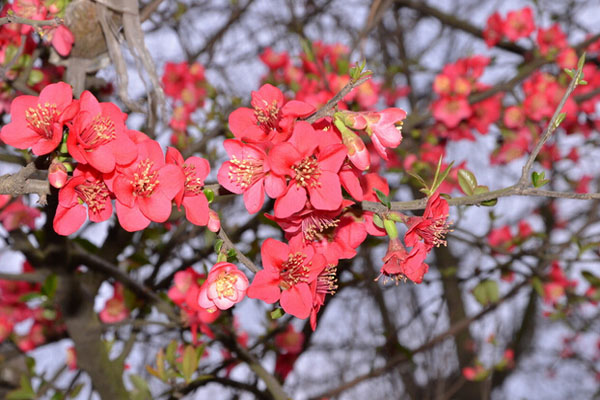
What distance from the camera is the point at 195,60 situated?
9.04 feet

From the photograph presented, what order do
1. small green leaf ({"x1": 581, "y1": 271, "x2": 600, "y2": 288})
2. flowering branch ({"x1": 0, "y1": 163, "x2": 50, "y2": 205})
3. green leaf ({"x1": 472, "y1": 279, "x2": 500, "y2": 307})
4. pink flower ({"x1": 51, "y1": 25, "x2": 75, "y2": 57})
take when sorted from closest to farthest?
1. flowering branch ({"x1": 0, "y1": 163, "x2": 50, "y2": 205})
2. pink flower ({"x1": 51, "y1": 25, "x2": 75, "y2": 57})
3. small green leaf ({"x1": 581, "y1": 271, "x2": 600, "y2": 288})
4. green leaf ({"x1": 472, "y1": 279, "x2": 500, "y2": 307})

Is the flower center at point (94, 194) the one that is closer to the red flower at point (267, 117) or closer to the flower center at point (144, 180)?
the flower center at point (144, 180)

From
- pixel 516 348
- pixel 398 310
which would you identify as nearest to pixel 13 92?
pixel 398 310

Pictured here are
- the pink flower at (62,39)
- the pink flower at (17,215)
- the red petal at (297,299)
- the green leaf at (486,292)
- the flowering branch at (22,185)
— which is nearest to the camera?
the flowering branch at (22,185)

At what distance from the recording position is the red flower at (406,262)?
725 millimetres

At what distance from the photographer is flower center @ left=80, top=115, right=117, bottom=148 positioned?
0.64 m

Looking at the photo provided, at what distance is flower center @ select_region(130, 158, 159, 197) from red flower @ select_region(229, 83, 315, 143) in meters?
0.13

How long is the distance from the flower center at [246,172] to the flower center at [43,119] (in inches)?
9.5

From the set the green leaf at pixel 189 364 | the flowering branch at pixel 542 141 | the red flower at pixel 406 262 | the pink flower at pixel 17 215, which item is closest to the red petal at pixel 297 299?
the red flower at pixel 406 262

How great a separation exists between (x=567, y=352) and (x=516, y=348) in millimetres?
594

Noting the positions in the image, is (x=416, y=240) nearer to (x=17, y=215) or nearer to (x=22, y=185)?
(x=22, y=185)

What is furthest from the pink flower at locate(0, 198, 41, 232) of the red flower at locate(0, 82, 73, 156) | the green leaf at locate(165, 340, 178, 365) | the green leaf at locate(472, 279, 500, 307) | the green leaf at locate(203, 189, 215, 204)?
the green leaf at locate(472, 279, 500, 307)

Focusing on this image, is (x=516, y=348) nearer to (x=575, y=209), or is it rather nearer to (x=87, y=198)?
(x=575, y=209)

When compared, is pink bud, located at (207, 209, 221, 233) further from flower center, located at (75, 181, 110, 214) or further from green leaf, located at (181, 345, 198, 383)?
green leaf, located at (181, 345, 198, 383)
